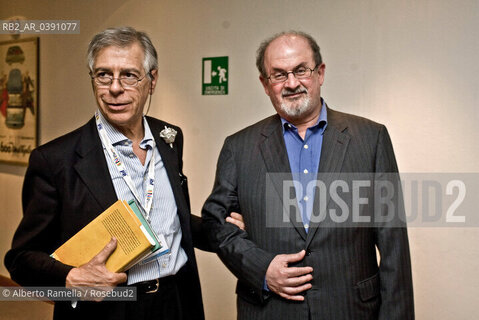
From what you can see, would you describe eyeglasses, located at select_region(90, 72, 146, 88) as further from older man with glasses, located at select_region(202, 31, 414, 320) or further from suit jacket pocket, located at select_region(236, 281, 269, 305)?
suit jacket pocket, located at select_region(236, 281, 269, 305)

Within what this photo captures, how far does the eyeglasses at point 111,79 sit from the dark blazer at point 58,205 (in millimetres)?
226

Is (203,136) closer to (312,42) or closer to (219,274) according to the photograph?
(219,274)

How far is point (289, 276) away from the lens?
5.97ft

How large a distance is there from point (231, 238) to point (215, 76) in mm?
2121

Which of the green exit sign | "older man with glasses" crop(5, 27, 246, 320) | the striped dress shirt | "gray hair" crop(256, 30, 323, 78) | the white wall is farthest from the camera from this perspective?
the green exit sign

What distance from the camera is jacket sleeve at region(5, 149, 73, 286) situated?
1.81 metres

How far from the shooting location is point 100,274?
1731 millimetres

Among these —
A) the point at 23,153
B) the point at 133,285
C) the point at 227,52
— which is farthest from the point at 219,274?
the point at 23,153

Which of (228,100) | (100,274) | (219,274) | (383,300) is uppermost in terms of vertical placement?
(228,100)

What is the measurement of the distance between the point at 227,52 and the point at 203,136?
0.72 meters

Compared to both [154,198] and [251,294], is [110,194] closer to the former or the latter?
[154,198]

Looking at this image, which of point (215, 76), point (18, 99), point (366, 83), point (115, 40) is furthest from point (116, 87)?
point (18, 99)

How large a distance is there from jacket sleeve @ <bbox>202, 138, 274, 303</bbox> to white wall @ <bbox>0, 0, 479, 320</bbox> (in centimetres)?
138

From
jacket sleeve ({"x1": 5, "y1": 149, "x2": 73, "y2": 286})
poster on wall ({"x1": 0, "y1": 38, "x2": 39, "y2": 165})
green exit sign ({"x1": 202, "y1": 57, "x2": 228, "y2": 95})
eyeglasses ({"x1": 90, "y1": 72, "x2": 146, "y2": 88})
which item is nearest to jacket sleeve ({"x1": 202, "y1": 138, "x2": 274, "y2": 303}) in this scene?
eyeglasses ({"x1": 90, "y1": 72, "x2": 146, "y2": 88})
